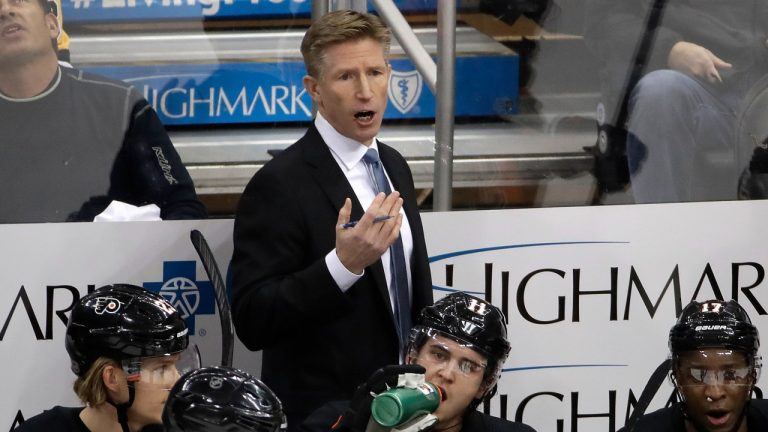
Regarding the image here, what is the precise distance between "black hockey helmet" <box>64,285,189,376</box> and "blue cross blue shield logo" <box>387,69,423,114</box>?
1.29 m

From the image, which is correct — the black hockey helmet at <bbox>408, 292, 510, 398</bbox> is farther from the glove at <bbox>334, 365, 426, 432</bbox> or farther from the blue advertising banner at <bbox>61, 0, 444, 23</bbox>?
the blue advertising banner at <bbox>61, 0, 444, 23</bbox>

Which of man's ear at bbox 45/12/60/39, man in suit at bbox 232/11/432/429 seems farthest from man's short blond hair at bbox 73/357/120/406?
man's ear at bbox 45/12/60/39

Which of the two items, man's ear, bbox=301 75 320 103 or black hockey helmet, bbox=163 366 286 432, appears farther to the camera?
man's ear, bbox=301 75 320 103

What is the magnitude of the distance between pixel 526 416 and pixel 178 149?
4.91 feet

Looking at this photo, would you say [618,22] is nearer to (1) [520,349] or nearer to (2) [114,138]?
(1) [520,349]

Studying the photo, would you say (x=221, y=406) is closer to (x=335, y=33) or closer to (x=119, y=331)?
(x=119, y=331)

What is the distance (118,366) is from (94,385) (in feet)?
0.26

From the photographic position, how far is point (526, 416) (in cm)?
497

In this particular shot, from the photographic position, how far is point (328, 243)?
4.13 meters

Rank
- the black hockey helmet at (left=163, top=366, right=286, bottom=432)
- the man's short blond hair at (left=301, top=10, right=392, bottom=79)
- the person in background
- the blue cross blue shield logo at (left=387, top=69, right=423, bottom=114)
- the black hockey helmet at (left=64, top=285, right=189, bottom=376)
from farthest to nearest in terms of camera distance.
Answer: the blue cross blue shield logo at (left=387, top=69, right=423, bottom=114)
the person in background
the man's short blond hair at (left=301, top=10, right=392, bottom=79)
the black hockey helmet at (left=64, top=285, right=189, bottom=376)
the black hockey helmet at (left=163, top=366, right=286, bottom=432)

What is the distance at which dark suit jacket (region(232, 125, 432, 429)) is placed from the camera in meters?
4.02

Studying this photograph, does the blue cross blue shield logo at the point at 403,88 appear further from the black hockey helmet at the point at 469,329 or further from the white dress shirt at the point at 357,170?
the black hockey helmet at the point at 469,329

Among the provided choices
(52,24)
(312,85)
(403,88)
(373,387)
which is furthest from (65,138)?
(373,387)

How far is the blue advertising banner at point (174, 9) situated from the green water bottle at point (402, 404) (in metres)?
2.13
